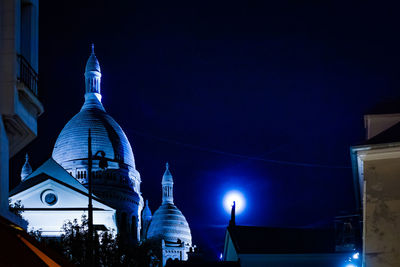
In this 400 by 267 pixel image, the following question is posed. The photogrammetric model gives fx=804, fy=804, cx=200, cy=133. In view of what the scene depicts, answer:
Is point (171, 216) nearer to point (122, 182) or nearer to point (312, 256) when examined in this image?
point (122, 182)

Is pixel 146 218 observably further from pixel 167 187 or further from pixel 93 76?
pixel 93 76

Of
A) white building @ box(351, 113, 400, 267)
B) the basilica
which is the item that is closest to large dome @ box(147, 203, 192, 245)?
the basilica

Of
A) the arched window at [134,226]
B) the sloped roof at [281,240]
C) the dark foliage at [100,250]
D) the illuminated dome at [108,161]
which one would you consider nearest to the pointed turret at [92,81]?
the illuminated dome at [108,161]

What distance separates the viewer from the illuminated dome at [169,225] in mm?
128125

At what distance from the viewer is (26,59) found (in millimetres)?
18625

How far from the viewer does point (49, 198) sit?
81.6 metres

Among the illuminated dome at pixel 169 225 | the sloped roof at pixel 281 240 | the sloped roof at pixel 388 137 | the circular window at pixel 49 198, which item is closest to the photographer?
the sloped roof at pixel 388 137

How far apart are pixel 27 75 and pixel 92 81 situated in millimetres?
107871

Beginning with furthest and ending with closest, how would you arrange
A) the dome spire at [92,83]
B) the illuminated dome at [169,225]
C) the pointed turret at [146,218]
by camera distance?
1. the pointed turret at [146,218]
2. the illuminated dome at [169,225]
3. the dome spire at [92,83]

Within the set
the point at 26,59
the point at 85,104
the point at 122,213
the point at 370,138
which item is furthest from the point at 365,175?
the point at 85,104

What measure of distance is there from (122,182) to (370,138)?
90.8 m

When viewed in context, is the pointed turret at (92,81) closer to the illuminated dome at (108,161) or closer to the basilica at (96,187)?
the basilica at (96,187)

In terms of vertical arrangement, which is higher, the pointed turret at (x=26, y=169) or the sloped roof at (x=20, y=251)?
the pointed turret at (x=26, y=169)

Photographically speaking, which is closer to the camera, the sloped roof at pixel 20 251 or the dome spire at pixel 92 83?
the sloped roof at pixel 20 251
